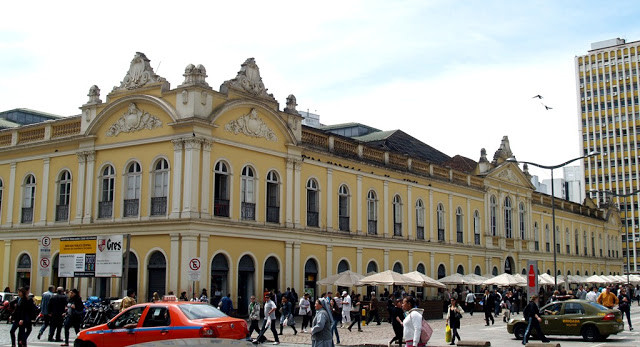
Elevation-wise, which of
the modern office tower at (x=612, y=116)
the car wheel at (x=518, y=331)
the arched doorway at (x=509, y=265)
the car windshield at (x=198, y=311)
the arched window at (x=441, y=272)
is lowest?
the car wheel at (x=518, y=331)

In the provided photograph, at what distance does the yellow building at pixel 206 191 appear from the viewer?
30422mm

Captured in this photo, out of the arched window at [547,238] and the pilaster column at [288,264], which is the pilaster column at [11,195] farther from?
the arched window at [547,238]

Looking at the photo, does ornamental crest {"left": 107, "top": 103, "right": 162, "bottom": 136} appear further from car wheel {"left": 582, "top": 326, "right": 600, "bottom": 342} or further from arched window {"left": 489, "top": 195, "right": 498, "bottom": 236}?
arched window {"left": 489, "top": 195, "right": 498, "bottom": 236}

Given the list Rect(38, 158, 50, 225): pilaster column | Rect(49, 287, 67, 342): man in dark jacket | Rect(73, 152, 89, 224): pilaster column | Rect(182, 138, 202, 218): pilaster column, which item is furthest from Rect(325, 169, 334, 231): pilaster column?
Rect(49, 287, 67, 342): man in dark jacket

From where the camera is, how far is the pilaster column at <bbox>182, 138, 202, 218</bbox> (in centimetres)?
2975

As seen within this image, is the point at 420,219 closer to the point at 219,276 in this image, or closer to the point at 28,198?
the point at 219,276

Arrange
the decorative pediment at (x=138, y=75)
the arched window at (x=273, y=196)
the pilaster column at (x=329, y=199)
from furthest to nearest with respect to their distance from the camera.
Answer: the pilaster column at (x=329, y=199)
the arched window at (x=273, y=196)
the decorative pediment at (x=138, y=75)

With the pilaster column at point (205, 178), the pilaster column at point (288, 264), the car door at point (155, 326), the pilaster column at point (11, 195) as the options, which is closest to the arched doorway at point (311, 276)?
the pilaster column at point (288, 264)

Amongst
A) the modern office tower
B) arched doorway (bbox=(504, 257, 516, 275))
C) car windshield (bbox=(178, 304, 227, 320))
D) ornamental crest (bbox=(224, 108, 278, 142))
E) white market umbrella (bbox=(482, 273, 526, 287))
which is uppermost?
the modern office tower

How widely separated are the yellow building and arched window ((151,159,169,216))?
0.05 metres

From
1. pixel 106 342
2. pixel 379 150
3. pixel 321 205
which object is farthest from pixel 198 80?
pixel 106 342

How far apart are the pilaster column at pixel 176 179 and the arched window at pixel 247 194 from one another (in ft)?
10.1

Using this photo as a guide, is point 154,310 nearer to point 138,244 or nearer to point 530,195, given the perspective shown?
point 138,244

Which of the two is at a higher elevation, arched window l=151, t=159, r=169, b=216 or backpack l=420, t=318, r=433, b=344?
arched window l=151, t=159, r=169, b=216
